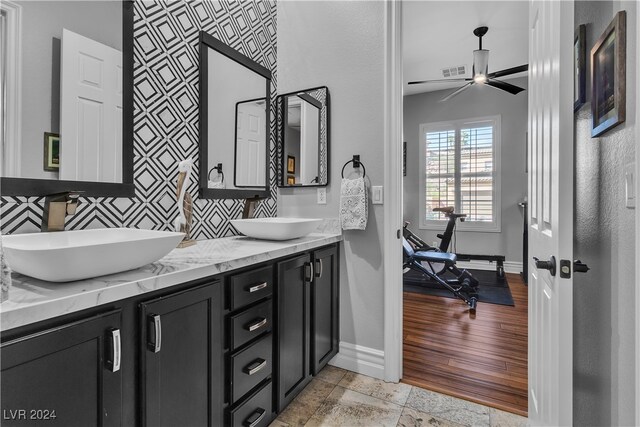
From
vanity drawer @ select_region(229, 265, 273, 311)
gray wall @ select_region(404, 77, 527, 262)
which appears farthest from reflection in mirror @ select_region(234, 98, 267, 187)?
gray wall @ select_region(404, 77, 527, 262)

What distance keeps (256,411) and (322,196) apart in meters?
1.36

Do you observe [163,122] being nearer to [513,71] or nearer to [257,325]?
[257,325]

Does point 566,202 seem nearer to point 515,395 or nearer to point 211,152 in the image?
point 515,395

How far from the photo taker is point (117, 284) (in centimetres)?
91

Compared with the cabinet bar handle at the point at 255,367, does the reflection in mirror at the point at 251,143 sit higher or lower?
higher

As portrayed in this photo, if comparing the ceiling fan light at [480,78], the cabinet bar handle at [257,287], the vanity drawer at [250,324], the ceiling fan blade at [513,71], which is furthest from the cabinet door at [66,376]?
the ceiling fan light at [480,78]

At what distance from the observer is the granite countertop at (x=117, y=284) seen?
2.41 feet

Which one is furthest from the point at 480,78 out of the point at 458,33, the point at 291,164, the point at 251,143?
the point at 251,143

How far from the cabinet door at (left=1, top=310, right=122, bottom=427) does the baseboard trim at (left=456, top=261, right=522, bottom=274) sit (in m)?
5.35

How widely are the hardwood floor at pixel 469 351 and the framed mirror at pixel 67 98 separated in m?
2.08

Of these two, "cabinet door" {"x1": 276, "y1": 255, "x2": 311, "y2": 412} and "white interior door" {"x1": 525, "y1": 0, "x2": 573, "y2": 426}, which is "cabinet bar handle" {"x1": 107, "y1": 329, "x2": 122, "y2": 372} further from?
"white interior door" {"x1": 525, "y1": 0, "x2": 573, "y2": 426}

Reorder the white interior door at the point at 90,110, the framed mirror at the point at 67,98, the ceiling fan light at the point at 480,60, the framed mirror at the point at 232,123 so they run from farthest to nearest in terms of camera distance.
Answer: the ceiling fan light at the point at 480,60
the framed mirror at the point at 232,123
the white interior door at the point at 90,110
the framed mirror at the point at 67,98

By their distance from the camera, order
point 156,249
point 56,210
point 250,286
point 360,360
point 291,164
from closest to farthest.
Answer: point 156,249 < point 56,210 < point 250,286 < point 360,360 < point 291,164

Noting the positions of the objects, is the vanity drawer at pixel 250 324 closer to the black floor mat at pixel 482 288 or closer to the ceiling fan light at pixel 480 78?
the black floor mat at pixel 482 288
